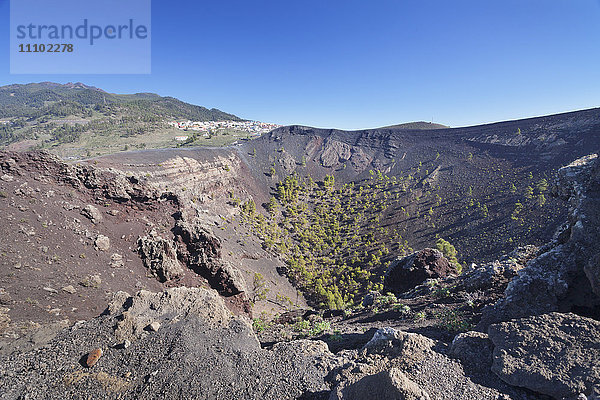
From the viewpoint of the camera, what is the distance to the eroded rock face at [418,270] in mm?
19281

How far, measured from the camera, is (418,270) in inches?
776

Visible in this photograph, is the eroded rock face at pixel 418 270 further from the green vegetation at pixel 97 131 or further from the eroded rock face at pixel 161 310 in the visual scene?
the green vegetation at pixel 97 131

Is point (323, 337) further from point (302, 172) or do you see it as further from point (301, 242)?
point (302, 172)

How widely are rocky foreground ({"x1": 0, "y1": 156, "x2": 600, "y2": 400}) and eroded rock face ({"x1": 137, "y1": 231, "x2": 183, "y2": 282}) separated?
6216mm

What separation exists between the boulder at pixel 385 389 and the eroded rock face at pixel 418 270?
15781mm

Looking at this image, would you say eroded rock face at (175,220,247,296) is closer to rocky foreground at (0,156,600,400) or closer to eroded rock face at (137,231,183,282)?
eroded rock face at (137,231,183,282)

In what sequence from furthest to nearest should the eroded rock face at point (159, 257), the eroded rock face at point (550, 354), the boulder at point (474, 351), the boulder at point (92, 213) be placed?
1. the eroded rock face at point (159, 257)
2. the boulder at point (92, 213)
3. the boulder at point (474, 351)
4. the eroded rock face at point (550, 354)

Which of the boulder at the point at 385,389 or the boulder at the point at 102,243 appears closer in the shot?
the boulder at the point at 385,389

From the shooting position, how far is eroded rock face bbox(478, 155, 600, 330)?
876 cm

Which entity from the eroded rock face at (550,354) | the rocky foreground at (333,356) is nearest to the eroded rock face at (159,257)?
the rocky foreground at (333,356)

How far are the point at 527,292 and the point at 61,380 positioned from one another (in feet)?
50.8

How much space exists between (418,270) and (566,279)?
35.5 feet

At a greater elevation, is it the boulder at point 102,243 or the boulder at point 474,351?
the boulder at point 102,243

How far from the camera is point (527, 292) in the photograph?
31.0ft
